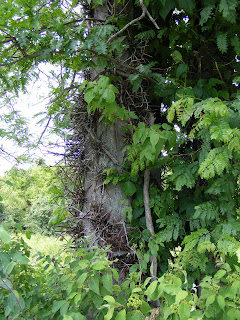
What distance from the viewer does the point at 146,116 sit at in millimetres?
2465

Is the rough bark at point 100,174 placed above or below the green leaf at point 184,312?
above

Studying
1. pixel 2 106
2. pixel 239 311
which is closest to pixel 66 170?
pixel 2 106

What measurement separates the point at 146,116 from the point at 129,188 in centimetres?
63

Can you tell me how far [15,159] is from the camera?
10.7 feet

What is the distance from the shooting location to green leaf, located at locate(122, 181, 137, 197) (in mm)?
2217

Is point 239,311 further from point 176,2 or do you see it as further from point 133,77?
point 176,2

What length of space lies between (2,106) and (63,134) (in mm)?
1204

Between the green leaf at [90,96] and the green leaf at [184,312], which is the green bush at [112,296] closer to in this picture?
the green leaf at [184,312]

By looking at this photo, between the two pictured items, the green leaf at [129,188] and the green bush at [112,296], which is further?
the green leaf at [129,188]

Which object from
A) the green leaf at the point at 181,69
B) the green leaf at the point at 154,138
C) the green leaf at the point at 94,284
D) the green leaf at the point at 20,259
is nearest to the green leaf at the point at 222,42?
the green leaf at the point at 181,69

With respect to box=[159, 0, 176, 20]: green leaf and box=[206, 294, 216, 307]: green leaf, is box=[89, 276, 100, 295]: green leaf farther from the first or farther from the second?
box=[159, 0, 176, 20]: green leaf

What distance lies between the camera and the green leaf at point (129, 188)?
7.27 ft

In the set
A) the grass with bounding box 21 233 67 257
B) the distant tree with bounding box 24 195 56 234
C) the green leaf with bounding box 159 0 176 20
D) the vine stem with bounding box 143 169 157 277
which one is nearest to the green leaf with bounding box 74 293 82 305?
the grass with bounding box 21 233 67 257

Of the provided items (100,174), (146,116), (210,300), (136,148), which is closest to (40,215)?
(100,174)
